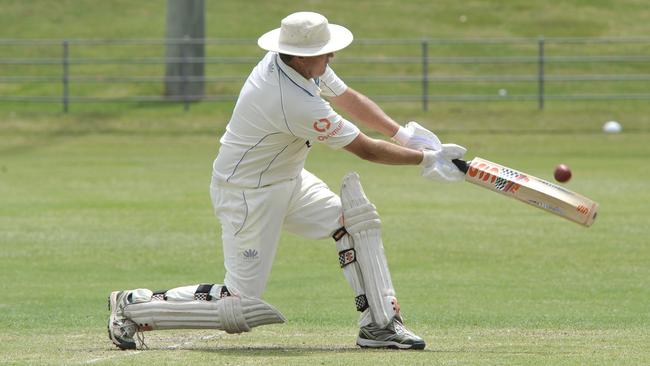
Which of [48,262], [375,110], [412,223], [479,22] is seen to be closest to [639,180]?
[412,223]

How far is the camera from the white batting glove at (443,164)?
24.5ft

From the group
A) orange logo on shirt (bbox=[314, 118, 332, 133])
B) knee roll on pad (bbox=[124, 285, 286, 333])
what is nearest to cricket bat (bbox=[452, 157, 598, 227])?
orange logo on shirt (bbox=[314, 118, 332, 133])

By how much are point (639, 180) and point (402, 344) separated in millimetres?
12561

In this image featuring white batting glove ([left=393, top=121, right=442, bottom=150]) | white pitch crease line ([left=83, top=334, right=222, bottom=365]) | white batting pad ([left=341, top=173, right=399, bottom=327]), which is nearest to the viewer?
white pitch crease line ([left=83, top=334, right=222, bottom=365])

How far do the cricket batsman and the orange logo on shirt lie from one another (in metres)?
0.04

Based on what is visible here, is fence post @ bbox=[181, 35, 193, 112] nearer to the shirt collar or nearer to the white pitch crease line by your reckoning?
the white pitch crease line

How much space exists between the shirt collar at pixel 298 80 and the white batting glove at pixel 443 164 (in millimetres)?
758

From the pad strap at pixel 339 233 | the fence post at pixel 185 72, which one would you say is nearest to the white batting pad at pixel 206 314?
the pad strap at pixel 339 233

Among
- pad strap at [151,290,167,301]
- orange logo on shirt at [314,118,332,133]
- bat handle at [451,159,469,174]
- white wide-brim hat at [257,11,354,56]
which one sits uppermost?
white wide-brim hat at [257,11,354,56]

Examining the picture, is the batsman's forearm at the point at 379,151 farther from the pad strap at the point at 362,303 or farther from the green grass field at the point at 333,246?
the green grass field at the point at 333,246

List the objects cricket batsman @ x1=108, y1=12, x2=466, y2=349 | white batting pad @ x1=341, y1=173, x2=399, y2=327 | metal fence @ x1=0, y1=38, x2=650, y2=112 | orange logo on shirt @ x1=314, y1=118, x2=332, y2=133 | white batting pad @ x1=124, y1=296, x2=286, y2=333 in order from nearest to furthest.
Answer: orange logo on shirt @ x1=314, y1=118, x2=332, y2=133 → cricket batsman @ x1=108, y1=12, x2=466, y2=349 → white batting pad @ x1=124, y1=296, x2=286, y2=333 → white batting pad @ x1=341, y1=173, x2=399, y2=327 → metal fence @ x1=0, y1=38, x2=650, y2=112

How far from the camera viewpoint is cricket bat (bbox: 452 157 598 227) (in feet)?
24.5

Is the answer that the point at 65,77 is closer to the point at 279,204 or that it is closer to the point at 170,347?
the point at 170,347

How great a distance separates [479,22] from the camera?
37.0m
